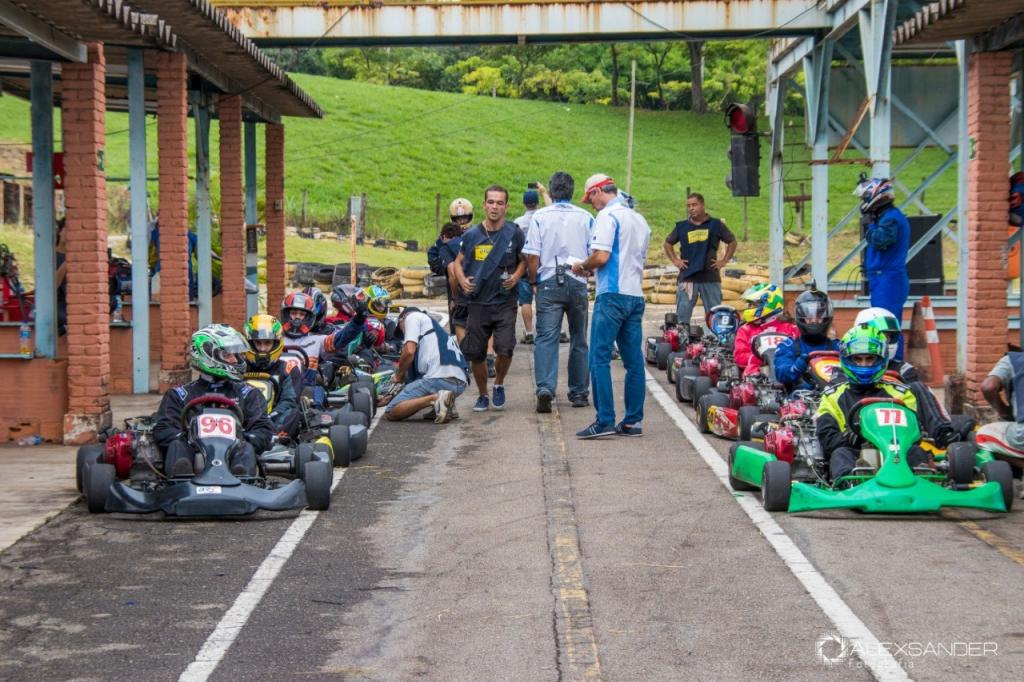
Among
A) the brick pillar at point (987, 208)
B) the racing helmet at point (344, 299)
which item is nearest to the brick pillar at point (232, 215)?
the racing helmet at point (344, 299)

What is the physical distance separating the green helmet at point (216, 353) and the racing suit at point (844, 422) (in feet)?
12.3

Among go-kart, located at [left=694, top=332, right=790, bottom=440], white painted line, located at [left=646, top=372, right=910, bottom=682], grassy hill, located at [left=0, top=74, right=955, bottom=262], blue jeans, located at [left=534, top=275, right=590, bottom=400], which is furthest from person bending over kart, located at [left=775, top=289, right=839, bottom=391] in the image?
grassy hill, located at [left=0, top=74, right=955, bottom=262]

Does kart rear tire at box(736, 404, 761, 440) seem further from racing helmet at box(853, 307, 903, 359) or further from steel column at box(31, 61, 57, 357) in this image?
steel column at box(31, 61, 57, 357)

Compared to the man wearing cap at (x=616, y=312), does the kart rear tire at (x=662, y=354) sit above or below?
below

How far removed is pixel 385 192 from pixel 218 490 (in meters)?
51.3

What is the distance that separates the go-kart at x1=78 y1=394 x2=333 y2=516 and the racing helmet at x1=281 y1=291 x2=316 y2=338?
4836 millimetres

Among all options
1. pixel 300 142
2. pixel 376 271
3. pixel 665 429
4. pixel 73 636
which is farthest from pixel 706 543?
pixel 300 142

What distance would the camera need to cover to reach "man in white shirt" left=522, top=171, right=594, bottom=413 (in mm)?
14109

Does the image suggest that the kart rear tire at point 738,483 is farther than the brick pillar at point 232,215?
No

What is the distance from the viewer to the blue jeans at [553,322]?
14.1 m

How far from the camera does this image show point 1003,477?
9227 millimetres

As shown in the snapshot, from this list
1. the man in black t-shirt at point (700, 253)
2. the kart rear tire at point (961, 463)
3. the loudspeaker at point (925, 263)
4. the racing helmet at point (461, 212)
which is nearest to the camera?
the kart rear tire at point (961, 463)

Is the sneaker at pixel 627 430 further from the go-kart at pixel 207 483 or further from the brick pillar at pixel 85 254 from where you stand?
the brick pillar at pixel 85 254

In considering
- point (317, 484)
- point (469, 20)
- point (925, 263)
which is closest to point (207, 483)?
point (317, 484)
